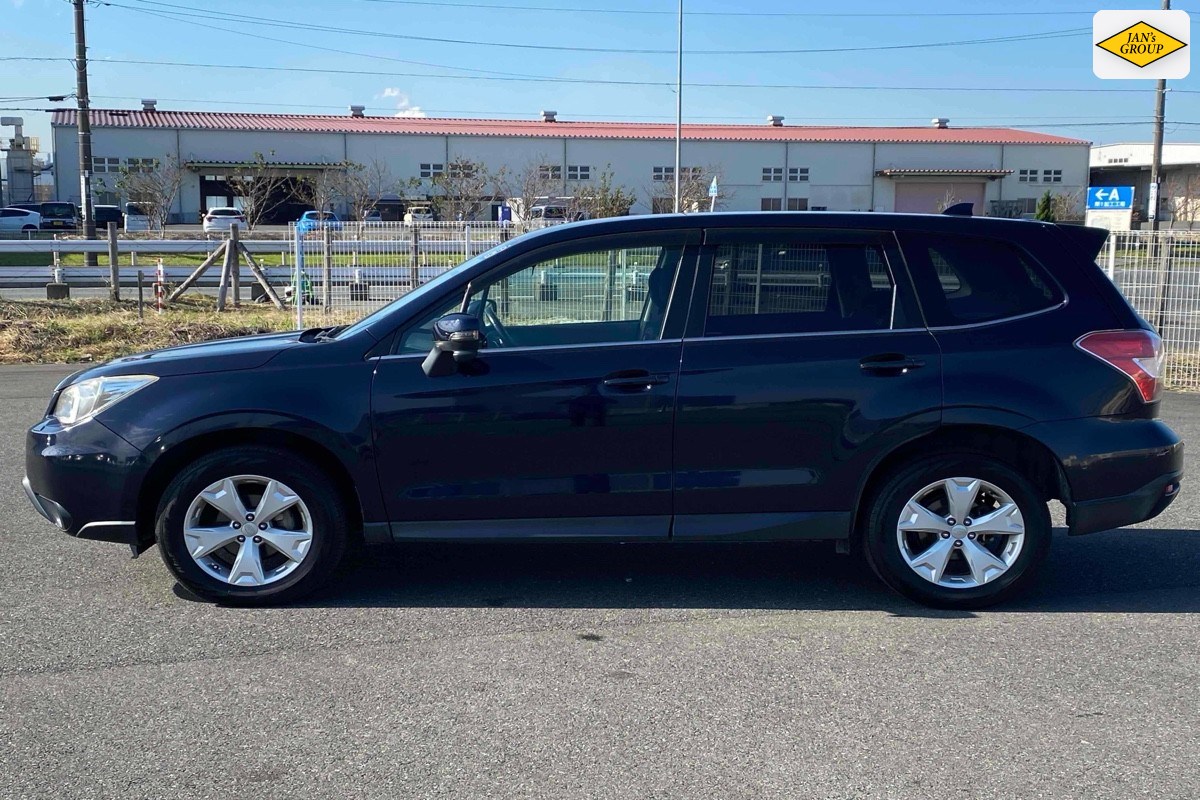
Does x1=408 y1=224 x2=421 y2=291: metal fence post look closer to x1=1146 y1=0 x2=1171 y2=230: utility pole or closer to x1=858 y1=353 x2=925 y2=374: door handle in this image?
x1=858 y1=353 x2=925 y2=374: door handle

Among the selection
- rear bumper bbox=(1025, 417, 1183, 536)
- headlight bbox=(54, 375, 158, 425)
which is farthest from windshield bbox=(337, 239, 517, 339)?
rear bumper bbox=(1025, 417, 1183, 536)

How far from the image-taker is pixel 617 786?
3557 millimetres

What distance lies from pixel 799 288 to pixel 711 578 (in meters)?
1.51

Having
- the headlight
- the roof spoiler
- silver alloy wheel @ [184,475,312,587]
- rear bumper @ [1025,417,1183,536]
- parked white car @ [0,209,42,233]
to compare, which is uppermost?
parked white car @ [0,209,42,233]

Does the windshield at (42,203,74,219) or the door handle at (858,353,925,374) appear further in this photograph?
the windshield at (42,203,74,219)

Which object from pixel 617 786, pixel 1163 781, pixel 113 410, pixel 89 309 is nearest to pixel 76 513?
pixel 113 410

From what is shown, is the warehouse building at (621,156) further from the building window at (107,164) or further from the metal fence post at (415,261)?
the metal fence post at (415,261)

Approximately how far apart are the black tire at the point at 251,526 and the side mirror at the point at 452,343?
2.31 ft

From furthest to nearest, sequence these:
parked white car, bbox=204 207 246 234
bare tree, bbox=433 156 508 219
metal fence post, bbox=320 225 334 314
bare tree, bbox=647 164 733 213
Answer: parked white car, bbox=204 207 246 234, bare tree, bbox=433 156 508 219, bare tree, bbox=647 164 733 213, metal fence post, bbox=320 225 334 314

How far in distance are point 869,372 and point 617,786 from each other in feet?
7.71

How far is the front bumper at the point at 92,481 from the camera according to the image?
5.09 metres

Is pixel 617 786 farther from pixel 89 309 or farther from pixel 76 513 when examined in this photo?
pixel 89 309

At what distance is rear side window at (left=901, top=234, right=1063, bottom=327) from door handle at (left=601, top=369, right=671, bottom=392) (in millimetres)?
1276

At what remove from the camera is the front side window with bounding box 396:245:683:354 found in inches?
207
